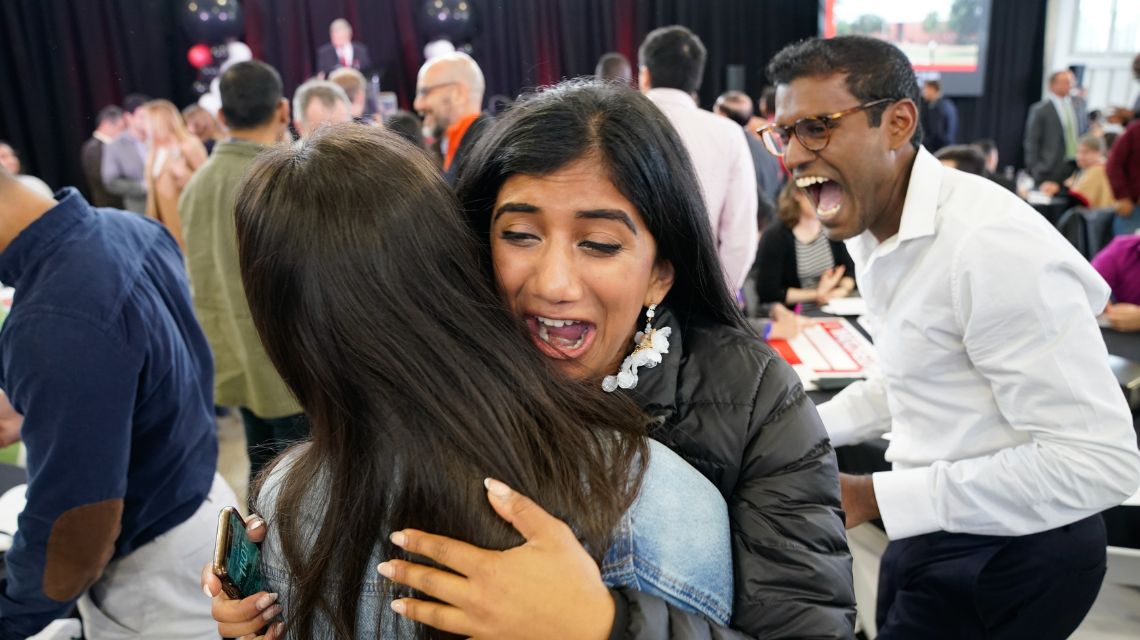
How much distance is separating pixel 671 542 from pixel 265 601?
0.45 m

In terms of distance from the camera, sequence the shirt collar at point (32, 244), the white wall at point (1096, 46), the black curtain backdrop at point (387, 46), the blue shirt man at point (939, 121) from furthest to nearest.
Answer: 1. the white wall at point (1096, 46)
2. the blue shirt man at point (939, 121)
3. the black curtain backdrop at point (387, 46)
4. the shirt collar at point (32, 244)

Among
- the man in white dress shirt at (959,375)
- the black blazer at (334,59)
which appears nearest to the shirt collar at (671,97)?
the man in white dress shirt at (959,375)

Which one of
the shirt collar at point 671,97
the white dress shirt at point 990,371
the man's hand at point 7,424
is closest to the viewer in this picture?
the white dress shirt at point 990,371

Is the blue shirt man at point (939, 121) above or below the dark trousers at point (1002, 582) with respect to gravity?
above

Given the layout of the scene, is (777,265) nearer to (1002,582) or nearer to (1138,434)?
(1138,434)

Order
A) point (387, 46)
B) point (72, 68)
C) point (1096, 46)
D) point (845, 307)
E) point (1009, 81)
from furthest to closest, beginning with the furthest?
point (1009, 81) → point (1096, 46) → point (387, 46) → point (72, 68) → point (845, 307)

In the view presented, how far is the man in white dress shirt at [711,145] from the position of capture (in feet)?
9.66

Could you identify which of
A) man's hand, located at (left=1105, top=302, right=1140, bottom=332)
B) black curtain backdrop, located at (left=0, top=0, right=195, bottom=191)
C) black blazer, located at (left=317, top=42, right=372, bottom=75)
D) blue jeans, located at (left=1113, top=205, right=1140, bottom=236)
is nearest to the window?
blue jeans, located at (left=1113, top=205, right=1140, bottom=236)

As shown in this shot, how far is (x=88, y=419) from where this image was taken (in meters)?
1.28

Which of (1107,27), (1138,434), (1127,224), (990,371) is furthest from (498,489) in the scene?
(1107,27)

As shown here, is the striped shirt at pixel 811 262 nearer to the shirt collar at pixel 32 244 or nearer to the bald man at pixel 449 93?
the bald man at pixel 449 93

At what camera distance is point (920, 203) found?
1.34 metres

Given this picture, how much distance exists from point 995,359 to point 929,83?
8.38 m

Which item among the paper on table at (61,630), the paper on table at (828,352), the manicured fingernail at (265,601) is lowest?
the paper on table at (61,630)
